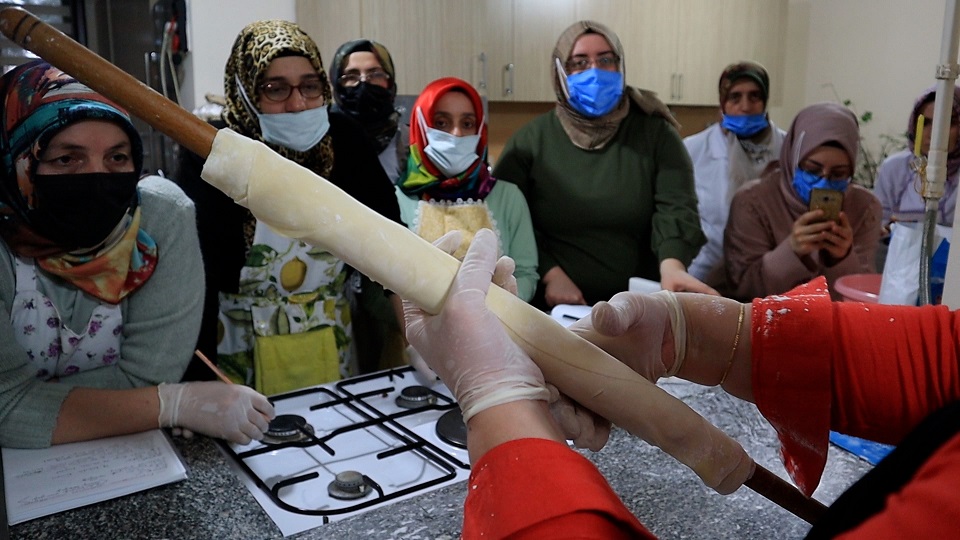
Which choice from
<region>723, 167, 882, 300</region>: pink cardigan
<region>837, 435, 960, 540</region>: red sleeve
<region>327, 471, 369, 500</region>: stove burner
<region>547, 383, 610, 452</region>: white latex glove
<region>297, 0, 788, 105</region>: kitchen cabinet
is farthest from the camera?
<region>297, 0, 788, 105</region>: kitchen cabinet

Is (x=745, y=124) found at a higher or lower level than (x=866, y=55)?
lower

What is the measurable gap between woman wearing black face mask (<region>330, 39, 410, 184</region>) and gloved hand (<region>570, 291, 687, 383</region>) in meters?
1.33

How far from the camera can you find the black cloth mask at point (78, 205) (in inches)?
39.7

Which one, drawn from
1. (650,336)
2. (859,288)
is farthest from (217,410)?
Result: (859,288)

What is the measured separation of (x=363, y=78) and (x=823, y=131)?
1314mm

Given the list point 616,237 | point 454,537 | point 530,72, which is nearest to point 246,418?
point 454,537

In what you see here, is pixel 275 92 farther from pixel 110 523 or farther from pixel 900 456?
pixel 900 456

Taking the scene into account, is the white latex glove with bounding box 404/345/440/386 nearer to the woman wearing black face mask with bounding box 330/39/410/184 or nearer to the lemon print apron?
the lemon print apron

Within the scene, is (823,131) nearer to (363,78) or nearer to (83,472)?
(363,78)

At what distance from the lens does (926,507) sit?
1.15 ft

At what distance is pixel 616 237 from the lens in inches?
75.5

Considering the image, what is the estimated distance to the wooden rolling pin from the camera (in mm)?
580

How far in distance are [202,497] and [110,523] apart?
102mm

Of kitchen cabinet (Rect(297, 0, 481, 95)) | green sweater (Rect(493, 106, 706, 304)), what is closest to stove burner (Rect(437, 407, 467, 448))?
green sweater (Rect(493, 106, 706, 304))
